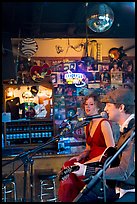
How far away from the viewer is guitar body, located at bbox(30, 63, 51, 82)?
6695 mm

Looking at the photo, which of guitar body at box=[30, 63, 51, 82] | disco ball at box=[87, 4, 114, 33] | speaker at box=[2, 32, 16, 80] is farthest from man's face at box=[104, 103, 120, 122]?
guitar body at box=[30, 63, 51, 82]

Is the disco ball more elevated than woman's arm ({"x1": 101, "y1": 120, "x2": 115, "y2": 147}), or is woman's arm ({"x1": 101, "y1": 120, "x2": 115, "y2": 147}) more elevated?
the disco ball

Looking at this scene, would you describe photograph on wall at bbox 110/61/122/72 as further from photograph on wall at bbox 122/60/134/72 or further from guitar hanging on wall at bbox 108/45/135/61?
guitar hanging on wall at bbox 108/45/135/61

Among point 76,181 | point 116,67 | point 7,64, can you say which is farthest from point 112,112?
point 116,67

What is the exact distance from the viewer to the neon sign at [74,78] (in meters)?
7.21

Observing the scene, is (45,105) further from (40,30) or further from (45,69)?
Answer: (40,30)

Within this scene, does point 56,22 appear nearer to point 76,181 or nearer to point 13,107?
point 13,107

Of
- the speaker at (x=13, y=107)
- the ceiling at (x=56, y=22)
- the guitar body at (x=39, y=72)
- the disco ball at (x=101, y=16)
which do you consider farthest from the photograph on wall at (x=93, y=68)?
the disco ball at (x=101, y=16)

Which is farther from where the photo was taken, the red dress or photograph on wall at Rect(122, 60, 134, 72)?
photograph on wall at Rect(122, 60, 134, 72)

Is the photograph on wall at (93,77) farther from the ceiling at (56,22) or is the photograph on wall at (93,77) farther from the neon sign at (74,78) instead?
the ceiling at (56,22)

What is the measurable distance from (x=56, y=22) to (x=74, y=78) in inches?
59.2

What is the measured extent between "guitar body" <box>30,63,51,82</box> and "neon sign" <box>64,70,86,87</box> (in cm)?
57

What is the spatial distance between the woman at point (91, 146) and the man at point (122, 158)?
0.74 feet

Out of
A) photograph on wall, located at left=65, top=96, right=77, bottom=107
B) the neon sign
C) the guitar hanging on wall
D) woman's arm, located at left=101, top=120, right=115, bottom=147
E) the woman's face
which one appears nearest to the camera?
woman's arm, located at left=101, top=120, right=115, bottom=147
